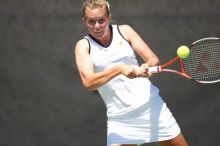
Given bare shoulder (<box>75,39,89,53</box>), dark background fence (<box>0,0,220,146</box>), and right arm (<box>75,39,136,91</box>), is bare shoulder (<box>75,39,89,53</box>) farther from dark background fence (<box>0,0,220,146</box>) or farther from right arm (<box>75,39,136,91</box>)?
dark background fence (<box>0,0,220,146</box>)

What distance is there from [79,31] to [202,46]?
0.92 metres

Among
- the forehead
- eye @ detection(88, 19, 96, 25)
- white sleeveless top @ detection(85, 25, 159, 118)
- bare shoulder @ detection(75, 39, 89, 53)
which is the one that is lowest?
white sleeveless top @ detection(85, 25, 159, 118)

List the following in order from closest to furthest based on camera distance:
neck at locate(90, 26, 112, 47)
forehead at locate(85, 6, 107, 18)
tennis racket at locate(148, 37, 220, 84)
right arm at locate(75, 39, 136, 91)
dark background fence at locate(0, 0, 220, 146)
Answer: right arm at locate(75, 39, 136, 91) → forehead at locate(85, 6, 107, 18) → neck at locate(90, 26, 112, 47) → tennis racket at locate(148, 37, 220, 84) → dark background fence at locate(0, 0, 220, 146)

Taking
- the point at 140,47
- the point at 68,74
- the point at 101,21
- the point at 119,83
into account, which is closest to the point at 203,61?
the point at 140,47

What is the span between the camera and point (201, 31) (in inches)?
164

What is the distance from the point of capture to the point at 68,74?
13.9 feet

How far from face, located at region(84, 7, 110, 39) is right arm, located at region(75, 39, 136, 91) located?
4.1 inches

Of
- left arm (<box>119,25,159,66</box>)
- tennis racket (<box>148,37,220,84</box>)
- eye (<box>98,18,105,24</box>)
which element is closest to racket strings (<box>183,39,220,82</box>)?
tennis racket (<box>148,37,220,84</box>)

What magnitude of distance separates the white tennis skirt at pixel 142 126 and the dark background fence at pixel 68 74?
112cm

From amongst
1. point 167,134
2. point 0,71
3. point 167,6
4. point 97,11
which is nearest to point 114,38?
point 97,11

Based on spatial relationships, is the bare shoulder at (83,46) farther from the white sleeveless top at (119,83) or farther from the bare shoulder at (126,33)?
the bare shoulder at (126,33)

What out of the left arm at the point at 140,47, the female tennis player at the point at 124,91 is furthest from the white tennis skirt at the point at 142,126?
the left arm at the point at 140,47

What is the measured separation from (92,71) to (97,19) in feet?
0.78

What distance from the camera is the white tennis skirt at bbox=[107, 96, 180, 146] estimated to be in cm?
309
